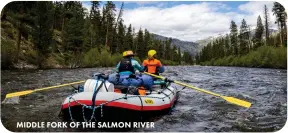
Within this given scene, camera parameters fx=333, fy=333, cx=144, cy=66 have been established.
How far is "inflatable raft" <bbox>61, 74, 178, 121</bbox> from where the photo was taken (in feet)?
22.6

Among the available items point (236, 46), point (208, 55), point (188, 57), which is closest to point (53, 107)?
point (236, 46)

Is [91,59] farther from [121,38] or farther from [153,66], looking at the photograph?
[153,66]

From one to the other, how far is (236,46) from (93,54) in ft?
128

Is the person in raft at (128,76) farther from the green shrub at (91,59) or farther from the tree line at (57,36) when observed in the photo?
the green shrub at (91,59)

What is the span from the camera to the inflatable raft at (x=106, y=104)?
690 cm

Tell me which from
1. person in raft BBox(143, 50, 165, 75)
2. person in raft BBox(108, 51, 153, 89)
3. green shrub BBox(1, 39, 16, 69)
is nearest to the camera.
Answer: person in raft BBox(108, 51, 153, 89)

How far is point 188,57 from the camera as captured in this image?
129000mm

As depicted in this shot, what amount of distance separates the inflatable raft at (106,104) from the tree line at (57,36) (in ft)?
58.9

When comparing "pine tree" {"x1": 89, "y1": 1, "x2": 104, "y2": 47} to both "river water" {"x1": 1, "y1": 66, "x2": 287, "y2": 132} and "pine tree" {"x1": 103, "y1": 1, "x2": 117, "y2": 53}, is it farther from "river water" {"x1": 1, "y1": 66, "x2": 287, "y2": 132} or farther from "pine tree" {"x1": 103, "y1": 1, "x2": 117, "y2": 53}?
"river water" {"x1": 1, "y1": 66, "x2": 287, "y2": 132}

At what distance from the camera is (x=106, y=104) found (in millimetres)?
6879

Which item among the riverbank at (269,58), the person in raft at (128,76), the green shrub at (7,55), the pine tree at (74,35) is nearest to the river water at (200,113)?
the person in raft at (128,76)

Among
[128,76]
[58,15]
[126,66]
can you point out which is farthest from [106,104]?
[58,15]

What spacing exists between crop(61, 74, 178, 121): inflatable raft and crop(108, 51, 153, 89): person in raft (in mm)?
338

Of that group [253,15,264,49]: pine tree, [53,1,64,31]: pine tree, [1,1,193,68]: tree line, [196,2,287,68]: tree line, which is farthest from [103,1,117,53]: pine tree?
[253,15,264,49]: pine tree
